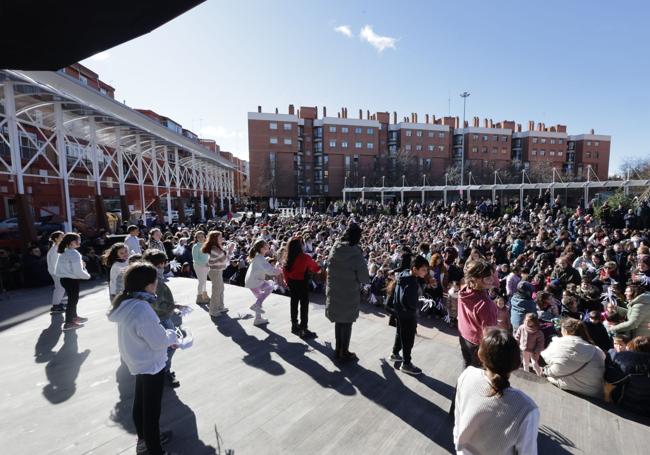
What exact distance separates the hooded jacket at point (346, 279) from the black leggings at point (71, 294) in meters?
4.04

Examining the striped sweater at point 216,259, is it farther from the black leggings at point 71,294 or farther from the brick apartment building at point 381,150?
the brick apartment building at point 381,150

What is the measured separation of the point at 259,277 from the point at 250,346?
105 cm

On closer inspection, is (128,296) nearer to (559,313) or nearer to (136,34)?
(136,34)

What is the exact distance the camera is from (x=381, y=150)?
58531mm

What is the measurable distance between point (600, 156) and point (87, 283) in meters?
87.2

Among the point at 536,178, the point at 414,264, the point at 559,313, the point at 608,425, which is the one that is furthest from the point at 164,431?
the point at 536,178

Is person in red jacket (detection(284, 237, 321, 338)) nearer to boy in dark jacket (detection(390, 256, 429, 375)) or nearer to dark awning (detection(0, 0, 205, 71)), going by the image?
boy in dark jacket (detection(390, 256, 429, 375))

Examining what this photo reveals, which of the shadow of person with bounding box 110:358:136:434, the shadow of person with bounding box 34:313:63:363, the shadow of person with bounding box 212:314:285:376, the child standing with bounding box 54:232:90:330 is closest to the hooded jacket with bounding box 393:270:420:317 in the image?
the shadow of person with bounding box 212:314:285:376

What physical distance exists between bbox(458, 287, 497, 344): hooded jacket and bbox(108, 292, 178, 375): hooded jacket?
245cm

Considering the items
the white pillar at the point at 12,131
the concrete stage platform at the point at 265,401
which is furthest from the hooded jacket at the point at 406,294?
the white pillar at the point at 12,131

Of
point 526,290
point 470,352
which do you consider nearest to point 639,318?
point 526,290

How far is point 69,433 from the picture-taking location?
8.63ft

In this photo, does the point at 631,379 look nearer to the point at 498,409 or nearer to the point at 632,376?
the point at 632,376

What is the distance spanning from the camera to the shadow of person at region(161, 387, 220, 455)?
2475mm
